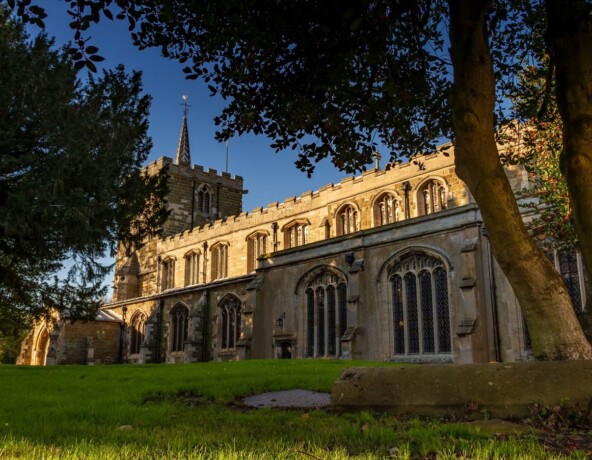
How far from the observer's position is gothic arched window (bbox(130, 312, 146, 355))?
127 feet

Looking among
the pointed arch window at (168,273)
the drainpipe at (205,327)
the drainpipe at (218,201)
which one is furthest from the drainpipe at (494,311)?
the drainpipe at (218,201)

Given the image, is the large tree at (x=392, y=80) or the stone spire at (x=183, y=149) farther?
the stone spire at (x=183, y=149)

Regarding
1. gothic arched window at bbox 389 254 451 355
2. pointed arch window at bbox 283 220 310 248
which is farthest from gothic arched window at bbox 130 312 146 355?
gothic arched window at bbox 389 254 451 355

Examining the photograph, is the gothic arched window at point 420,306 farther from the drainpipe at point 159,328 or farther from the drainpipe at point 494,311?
the drainpipe at point 159,328

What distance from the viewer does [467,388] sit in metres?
5.54

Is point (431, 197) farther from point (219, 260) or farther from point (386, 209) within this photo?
point (219, 260)

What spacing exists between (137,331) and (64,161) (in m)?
26.3

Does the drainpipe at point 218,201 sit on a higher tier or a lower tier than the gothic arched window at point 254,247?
higher

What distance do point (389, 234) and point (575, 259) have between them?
6.80 metres

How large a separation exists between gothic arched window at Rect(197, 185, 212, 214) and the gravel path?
3887cm

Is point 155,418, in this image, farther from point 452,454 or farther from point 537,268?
point 537,268

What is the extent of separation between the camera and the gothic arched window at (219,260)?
129 ft

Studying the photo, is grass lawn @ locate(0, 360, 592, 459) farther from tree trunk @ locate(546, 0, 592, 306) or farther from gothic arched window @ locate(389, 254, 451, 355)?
gothic arched window @ locate(389, 254, 451, 355)

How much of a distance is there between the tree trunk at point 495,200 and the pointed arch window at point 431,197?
22258 mm
